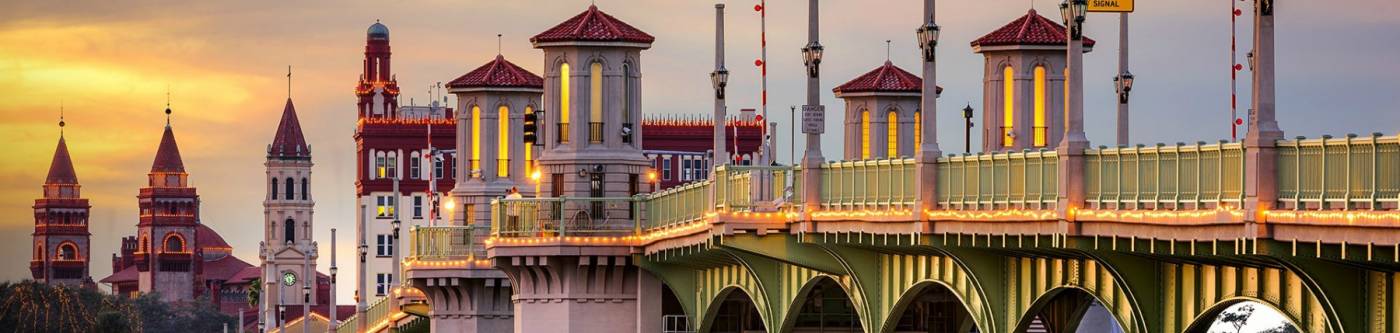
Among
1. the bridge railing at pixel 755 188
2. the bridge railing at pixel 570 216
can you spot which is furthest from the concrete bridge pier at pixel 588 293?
the bridge railing at pixel 755 188

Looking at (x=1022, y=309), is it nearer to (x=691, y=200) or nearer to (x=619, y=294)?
(x=691, y=200)

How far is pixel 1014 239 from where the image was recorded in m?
54.9

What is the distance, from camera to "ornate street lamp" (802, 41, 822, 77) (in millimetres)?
66688

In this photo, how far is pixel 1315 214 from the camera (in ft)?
137

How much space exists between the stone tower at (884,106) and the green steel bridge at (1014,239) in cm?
1339

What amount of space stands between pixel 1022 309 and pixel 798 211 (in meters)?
8.91

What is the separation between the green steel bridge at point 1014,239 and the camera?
43219 mm

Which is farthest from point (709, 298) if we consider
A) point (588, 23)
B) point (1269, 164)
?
point (1269, 164)

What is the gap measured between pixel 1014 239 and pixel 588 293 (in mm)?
34136

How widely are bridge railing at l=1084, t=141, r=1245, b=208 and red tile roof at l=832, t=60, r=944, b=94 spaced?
174 ft

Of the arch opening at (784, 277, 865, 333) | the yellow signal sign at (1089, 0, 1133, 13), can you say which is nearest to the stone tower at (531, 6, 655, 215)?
the arch opening at (784, 277, 865, 333)

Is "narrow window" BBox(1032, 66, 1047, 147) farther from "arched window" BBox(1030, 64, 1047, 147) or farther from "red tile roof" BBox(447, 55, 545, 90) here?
"red tile roof" BBox(447, 55, 545, 90)

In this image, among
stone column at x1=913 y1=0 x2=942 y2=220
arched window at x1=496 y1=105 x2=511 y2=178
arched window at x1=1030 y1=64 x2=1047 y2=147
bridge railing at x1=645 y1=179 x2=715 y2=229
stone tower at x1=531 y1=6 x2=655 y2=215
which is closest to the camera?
stone column at x1=913 y1=0 x2=942 y2=220

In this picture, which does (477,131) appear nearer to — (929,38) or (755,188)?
(755,188)
